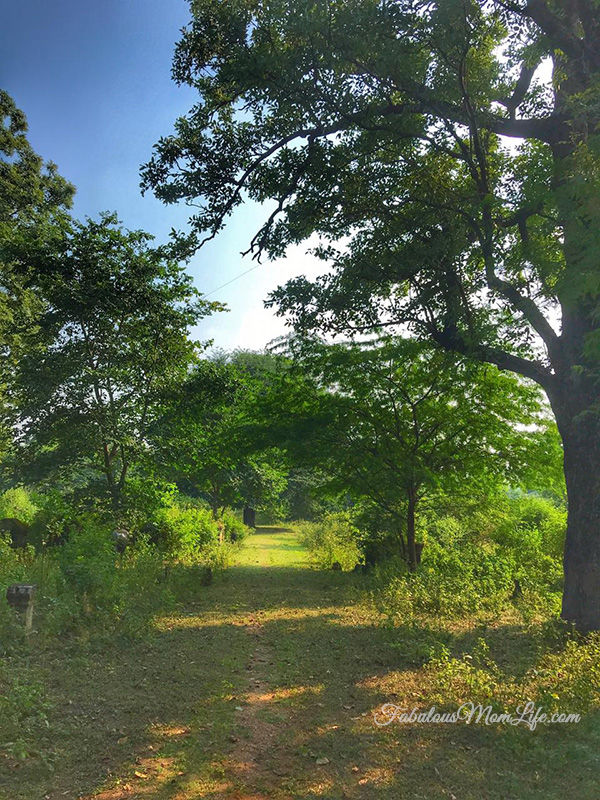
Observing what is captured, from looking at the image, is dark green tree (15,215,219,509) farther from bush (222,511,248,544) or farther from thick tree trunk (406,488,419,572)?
bush (222,511,248,544)

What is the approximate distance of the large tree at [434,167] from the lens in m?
6.42

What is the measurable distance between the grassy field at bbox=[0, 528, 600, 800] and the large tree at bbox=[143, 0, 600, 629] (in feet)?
11.3

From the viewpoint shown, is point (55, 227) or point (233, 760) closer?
point (233, 760)

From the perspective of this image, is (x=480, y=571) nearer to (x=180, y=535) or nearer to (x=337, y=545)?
(x=337, y=545)

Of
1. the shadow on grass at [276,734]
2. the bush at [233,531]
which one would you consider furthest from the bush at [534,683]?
the bush at [233,531]

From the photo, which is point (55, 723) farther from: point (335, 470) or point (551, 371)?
point (335, 470)

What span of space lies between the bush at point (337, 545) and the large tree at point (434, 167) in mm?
9297

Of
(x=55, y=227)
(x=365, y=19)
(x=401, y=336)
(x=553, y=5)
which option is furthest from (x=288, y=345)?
(x=553, y=5)

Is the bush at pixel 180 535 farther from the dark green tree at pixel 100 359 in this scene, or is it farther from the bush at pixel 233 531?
the bush at pixel 233 531

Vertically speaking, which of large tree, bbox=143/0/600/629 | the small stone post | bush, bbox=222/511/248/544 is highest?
large tree, bbox=143/0/600/629

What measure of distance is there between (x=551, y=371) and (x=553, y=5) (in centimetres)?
562

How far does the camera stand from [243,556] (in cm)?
2153

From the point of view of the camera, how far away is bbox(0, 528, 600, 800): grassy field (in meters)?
3.70

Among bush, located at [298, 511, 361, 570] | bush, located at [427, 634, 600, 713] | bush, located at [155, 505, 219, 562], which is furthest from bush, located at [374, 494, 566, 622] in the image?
bush, located at [155, 505, 219, 562]
